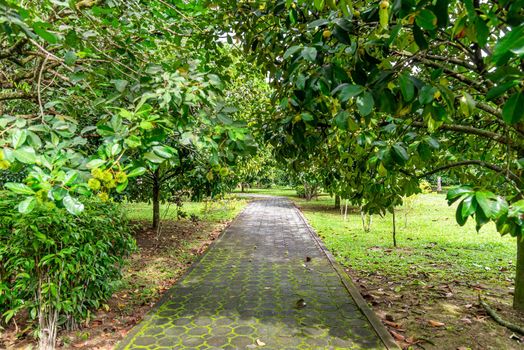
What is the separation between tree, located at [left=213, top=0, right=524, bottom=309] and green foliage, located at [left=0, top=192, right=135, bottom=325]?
2.45 metres

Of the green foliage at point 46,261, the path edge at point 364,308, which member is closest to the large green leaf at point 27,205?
the green foliage at point 46,261

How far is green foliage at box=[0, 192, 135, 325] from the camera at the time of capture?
3.41 m

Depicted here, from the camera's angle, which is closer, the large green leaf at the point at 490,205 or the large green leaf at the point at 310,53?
the large green leaf at the point at 490,205

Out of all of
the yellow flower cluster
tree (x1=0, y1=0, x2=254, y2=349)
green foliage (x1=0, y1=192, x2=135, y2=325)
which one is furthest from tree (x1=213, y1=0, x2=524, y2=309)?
green foliage (x1=0, y1=192, x2=135, y2=325)

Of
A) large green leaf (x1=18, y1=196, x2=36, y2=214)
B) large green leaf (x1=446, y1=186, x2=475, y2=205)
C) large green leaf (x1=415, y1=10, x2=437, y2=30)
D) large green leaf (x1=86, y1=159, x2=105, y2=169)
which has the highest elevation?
large green leaf (x1=415, y1=10, x2=437, y2=30)

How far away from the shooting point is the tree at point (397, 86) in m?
1.54

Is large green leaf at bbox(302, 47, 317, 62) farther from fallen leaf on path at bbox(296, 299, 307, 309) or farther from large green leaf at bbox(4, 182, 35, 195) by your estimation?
fallen leaf on path at bbox(296, 299, 307, 309)

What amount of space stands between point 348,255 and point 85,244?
599 cm

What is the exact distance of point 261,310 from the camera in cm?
468

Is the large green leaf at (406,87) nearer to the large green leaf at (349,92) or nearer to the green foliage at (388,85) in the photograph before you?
the green foliage at (388,85)

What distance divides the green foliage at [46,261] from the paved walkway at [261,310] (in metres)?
0.82

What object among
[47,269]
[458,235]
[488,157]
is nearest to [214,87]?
[47,269]

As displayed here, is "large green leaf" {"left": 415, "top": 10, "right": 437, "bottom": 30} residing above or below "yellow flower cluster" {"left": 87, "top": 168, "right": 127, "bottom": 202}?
above

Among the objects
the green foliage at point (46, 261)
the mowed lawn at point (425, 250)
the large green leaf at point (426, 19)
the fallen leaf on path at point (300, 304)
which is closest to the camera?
the large green leaf at point (426, 19)
